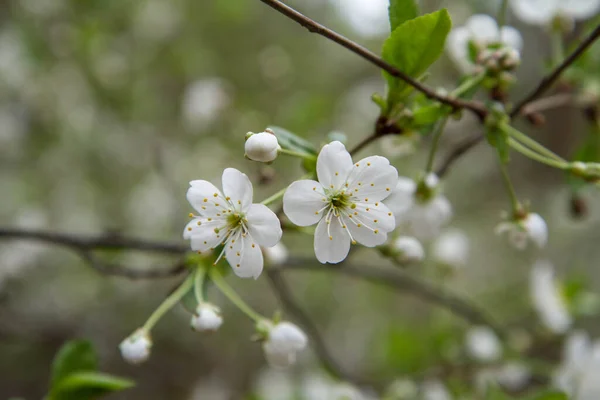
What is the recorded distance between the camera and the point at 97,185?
214 centimetres

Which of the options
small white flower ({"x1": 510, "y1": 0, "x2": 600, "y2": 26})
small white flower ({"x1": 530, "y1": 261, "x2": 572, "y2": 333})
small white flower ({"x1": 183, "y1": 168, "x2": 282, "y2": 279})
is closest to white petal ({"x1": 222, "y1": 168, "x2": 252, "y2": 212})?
small white flower ({"x1": 183, "y1": 168, "x2": 282, "y2": 279})

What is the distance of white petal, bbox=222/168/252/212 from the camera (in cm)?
56

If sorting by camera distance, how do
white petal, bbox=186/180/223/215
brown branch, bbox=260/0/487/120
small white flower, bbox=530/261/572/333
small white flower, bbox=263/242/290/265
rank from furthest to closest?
small white flower, bbox=530/261/572/333, small white flower, bbox=263/242/290/265, white petal, bbox=186/180/223/215, brown branch, bbox=260/0/487/120

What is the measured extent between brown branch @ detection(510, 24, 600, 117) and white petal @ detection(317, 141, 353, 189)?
0.28 metres

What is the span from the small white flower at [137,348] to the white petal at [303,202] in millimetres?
248

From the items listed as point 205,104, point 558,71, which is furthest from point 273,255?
point 205,104

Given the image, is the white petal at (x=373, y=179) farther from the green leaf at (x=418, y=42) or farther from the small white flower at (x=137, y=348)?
the small white flower at (x=137, y=348)

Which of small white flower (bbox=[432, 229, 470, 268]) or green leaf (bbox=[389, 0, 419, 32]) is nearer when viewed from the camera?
green leaf (bbox=[389, 0, 419, 32])

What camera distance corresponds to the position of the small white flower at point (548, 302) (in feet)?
3.78

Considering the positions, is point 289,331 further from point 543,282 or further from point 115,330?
point 115,330

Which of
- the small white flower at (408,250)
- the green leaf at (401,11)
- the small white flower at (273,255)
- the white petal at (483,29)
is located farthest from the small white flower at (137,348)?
the white petal at (483,29)

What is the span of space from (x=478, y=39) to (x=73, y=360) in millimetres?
772

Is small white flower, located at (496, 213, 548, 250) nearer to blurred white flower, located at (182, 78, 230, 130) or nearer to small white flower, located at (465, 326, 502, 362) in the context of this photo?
small white flower, located at (465, 326, 502, 362)

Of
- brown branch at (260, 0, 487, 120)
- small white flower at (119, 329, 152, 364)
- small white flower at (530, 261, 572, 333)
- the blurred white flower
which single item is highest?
the blurred white flower
